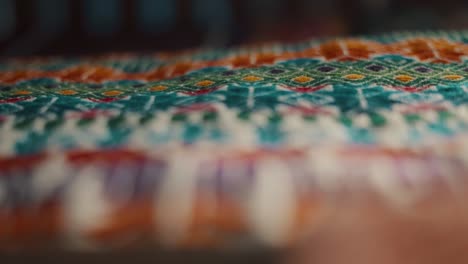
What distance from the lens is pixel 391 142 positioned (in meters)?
0.58

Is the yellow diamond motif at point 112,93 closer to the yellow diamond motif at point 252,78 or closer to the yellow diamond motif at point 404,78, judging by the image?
the yellow diamond motif at point 252,78

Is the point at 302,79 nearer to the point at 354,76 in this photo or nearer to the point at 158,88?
the point at 354,76

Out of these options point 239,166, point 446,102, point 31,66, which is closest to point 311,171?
point 239,166

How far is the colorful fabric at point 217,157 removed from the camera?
1.80 feet

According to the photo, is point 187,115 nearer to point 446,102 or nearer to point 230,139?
point 230,139

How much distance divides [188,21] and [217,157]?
93cm

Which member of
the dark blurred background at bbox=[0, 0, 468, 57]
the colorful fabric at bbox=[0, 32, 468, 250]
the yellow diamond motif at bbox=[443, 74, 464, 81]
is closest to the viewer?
the colorful fabric at bbox=[0, 32, 468, 250]

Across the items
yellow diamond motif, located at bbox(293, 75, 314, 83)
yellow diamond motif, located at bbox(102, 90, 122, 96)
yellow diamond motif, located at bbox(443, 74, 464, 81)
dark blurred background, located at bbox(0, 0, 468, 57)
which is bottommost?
yellow diamond motif, located at bbox(443, 74, 464, 81)

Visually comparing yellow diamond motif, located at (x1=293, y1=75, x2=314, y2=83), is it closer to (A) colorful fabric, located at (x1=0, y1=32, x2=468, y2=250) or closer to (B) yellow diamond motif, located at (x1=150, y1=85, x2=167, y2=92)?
(A) colorful fabric, located at (x1=0, y1=32, x2=468, y2=250)

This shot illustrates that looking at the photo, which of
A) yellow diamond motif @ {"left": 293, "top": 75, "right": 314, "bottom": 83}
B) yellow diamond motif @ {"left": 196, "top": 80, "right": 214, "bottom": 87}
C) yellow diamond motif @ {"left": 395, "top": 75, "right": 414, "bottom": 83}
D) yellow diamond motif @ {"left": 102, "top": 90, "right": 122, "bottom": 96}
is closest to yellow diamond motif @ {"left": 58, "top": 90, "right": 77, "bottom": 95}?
yellow diamond motif @ {"left": 102, "top": 90, "right": 122, "bottom": 96}

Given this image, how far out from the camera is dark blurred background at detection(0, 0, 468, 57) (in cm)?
131

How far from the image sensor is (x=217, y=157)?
573 mm

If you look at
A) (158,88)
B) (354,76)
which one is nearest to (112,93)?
(158,88)

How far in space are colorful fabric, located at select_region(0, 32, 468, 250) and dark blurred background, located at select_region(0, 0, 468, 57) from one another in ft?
1.96
